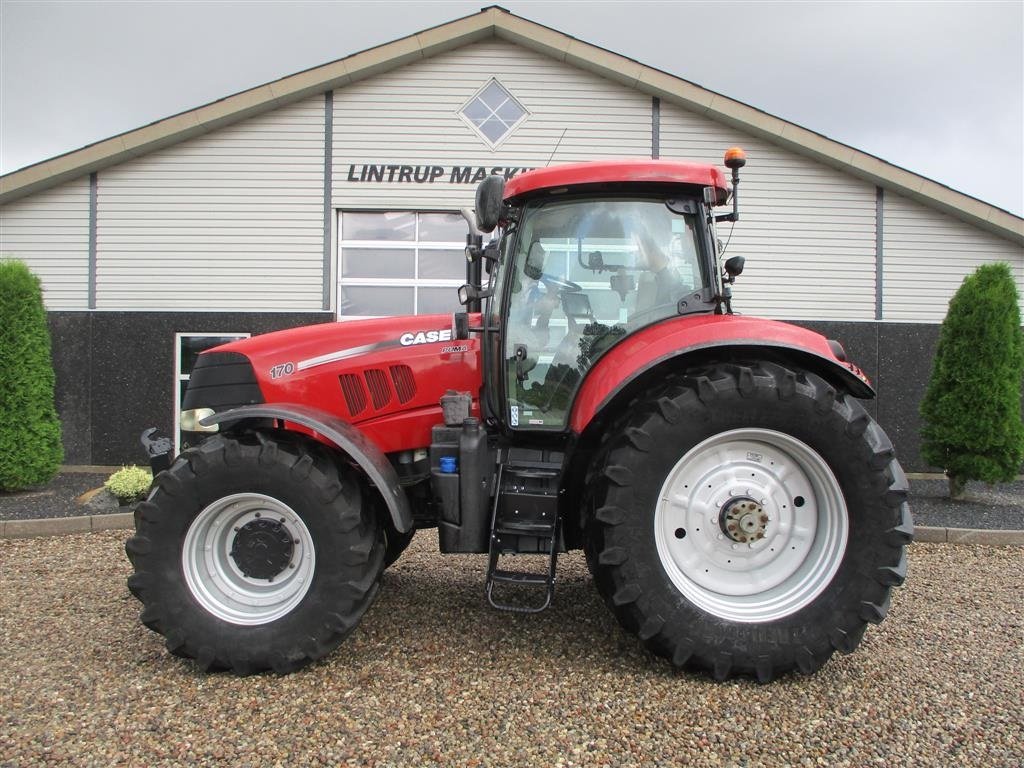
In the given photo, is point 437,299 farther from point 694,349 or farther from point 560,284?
point 694,349

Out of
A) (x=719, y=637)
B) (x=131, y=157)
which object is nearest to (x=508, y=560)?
(x=719, y=637)

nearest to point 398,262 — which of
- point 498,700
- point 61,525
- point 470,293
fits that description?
point 61,525

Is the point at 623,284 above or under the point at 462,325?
above

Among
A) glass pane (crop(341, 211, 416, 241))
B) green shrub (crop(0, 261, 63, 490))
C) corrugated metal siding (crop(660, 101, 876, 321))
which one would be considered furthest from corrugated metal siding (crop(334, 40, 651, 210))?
green shrub (crop(0, 261, 63, 490))

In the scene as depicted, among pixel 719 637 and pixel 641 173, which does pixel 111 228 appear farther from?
pixel 719 637

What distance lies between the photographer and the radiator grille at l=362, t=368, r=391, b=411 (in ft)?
11.7

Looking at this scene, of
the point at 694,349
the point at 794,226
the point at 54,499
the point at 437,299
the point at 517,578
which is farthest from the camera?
the point at 794,226

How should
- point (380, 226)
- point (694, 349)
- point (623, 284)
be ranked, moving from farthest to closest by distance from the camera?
point (380, 226), point (623, 284), point (694, 349)

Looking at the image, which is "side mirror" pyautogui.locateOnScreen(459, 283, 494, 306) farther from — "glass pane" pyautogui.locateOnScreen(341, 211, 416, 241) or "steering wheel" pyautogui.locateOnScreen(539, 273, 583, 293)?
"glass pane" pyautogui.locateOnScreen(341, 211, 416, 241)

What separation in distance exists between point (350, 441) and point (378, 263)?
20.3ft

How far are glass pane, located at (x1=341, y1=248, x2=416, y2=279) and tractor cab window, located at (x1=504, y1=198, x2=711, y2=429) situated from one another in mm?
5747

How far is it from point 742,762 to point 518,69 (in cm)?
847

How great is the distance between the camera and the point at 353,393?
355 cm

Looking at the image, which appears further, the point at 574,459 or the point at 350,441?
the point at 574,459
